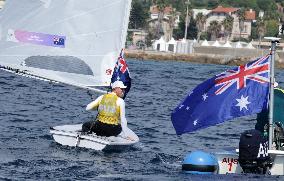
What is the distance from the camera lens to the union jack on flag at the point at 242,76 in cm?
1736

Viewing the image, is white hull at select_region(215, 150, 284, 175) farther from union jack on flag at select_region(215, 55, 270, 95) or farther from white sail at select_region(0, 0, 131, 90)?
white sail at select_region(0, 0, 131, 90)

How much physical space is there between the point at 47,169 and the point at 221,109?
3599 mm

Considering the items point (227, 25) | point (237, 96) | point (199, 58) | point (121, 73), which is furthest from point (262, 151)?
point (227, 25)

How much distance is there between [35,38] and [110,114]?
13.5 ft

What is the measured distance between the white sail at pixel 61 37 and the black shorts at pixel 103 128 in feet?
7.19

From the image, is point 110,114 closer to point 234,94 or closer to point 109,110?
point 109,110

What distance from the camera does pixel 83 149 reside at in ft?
69.1

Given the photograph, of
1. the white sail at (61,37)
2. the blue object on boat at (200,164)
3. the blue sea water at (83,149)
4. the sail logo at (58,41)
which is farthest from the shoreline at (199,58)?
the blue object on boat at (200,164)

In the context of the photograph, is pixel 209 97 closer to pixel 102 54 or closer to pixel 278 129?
pixel 278 129

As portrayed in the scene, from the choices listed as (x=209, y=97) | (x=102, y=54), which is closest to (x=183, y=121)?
(x=209, y=97)

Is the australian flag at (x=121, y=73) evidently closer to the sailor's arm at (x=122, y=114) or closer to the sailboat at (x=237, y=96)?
the sailor's arm at (x=122, y=114)

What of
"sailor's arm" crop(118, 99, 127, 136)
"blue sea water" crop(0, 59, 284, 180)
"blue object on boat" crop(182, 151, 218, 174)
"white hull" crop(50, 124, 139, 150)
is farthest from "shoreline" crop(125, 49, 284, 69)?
"blue object on boat" crop(182, 151, 218, 174)

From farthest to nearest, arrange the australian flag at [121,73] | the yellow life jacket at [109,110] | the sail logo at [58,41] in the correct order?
the sail logo at [58,41]
the australian flag at [121,73]
the yellow life jacket at [109,110]

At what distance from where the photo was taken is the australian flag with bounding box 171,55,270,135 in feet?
56.9
